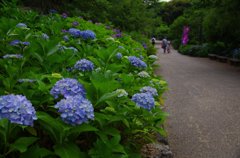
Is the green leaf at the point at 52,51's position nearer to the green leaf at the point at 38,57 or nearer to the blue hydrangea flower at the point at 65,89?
the green leaf at the point at 38,57

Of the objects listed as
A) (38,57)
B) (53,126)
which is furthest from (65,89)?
(38,57)

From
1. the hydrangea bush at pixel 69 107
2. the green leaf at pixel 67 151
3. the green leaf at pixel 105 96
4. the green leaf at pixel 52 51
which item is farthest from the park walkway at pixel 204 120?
the green leaf at pixel 67 151

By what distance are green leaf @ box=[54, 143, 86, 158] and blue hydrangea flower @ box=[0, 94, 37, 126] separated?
13.3 inches

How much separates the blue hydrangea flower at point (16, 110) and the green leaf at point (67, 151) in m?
0.34

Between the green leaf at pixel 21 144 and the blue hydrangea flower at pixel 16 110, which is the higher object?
the blue hydrangea flower at pixel 16 110

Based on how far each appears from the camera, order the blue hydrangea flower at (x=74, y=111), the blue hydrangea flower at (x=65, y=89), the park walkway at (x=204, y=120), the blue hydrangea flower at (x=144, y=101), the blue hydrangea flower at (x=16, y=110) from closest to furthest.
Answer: the blue hydrangea flower at (x=16, y=110) → the blue hydrangea flower at (x=74, y=111) → the blue hydrangea flower at (x=65, y=89) → the blue hydrangea flower at (x=144, y=101) → the park walkway at (x=204, y=120)

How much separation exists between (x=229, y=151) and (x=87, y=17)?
8302 mm

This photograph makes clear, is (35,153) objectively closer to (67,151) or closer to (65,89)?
(67,151)

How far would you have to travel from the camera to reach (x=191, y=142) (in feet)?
17.5

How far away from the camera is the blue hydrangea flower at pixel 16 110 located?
5.70 feet

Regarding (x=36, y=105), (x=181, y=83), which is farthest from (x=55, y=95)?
(x=181, y=83)

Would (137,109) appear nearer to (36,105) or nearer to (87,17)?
(36,105)

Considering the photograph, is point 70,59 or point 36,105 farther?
point 70,59

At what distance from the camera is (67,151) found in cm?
207
